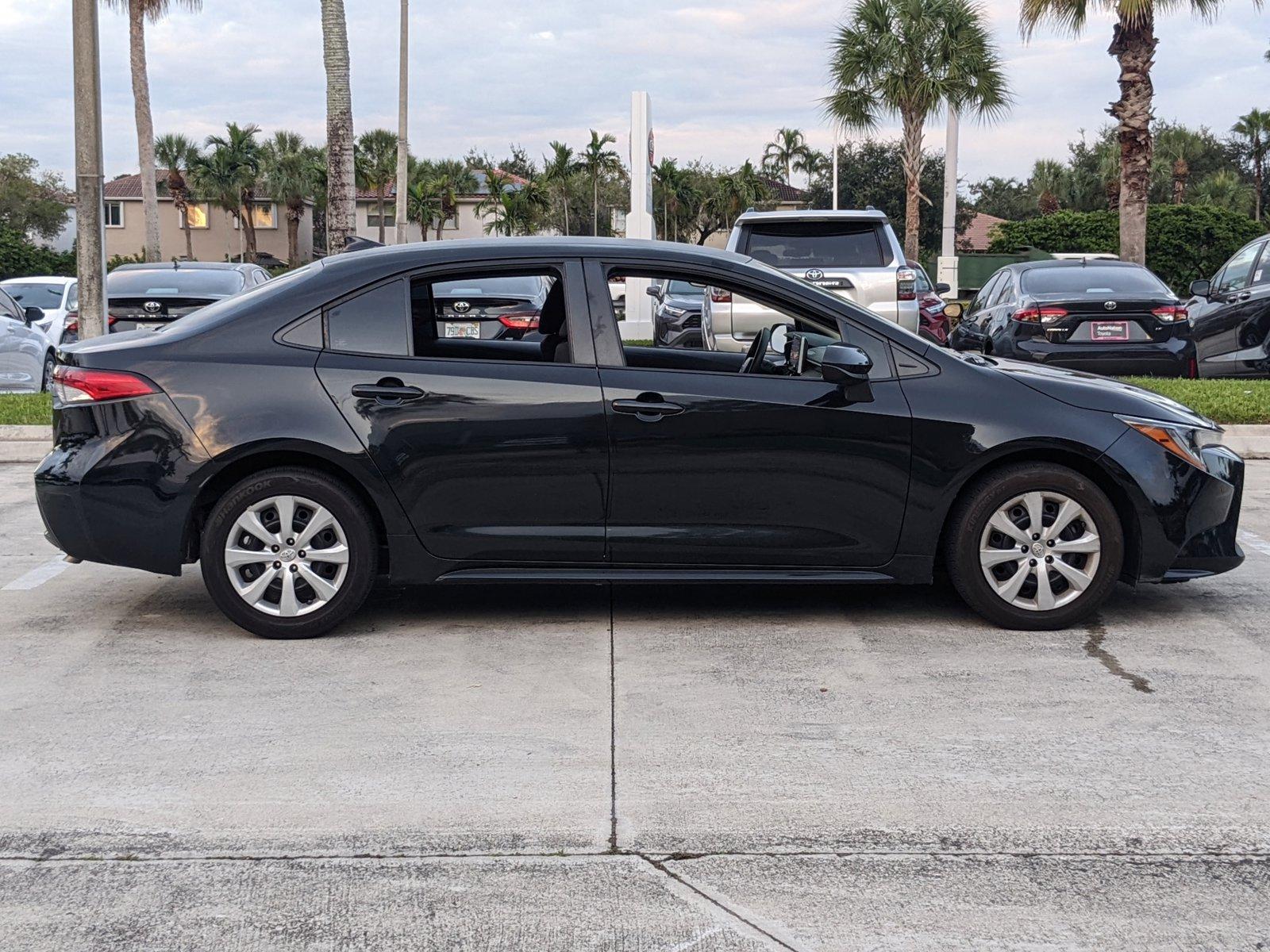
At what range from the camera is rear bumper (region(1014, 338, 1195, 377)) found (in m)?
13.0

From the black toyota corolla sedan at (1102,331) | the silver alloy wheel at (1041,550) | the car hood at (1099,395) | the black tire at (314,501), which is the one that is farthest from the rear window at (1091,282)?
the black tire at (314,501)

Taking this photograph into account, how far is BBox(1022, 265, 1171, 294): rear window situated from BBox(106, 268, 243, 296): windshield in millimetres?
8120

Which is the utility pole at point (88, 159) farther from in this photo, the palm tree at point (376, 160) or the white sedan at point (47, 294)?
the palm tree at point (376, 160)

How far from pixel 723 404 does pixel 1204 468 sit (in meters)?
2.03

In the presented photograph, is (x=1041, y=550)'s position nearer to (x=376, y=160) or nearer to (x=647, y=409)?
(x=647, y=409)

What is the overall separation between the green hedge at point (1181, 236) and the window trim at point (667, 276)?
37720 mm

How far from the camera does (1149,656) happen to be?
5605 mm

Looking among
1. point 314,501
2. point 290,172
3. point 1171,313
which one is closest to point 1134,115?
point 1171,313

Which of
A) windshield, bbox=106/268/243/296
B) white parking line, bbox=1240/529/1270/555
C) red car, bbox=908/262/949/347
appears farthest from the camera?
red car, bbox=908/262/949/347

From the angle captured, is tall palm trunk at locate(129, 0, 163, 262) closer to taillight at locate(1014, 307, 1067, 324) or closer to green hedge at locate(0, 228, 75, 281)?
green hedge at locate(0, 228, 75, 281)

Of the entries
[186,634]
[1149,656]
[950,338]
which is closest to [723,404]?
[1149,656]

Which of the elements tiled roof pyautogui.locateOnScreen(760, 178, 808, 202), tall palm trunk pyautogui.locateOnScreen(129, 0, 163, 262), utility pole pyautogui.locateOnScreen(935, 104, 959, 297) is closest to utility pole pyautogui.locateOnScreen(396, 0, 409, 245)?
tall palm trunk pyautogui.locateOnScreen(129, 0, 163, 262)

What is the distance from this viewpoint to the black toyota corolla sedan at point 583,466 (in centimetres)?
576

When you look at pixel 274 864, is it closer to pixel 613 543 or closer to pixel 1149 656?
pixel 613 543
